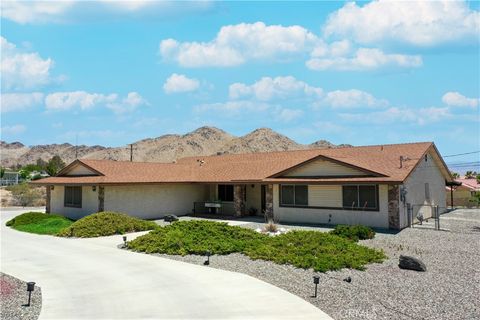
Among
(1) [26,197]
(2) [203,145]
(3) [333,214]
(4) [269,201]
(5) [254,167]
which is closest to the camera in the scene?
(3) [333,214]

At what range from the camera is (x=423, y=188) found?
25.8 metres

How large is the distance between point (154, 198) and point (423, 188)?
17.9m


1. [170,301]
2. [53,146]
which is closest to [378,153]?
[170,301]

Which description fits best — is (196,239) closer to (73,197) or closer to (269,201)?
(269,201)

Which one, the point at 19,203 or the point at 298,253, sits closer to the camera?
the point at 298,253

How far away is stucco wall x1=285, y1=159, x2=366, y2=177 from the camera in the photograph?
23.0 m

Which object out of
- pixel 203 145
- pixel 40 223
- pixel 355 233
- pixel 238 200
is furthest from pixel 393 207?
pixel 203 145

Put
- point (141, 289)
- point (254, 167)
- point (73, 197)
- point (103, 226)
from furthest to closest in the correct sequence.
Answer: point (254, 167)
point (73, 197)
point (103, 226)
point (141, 289)

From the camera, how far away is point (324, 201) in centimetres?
2386

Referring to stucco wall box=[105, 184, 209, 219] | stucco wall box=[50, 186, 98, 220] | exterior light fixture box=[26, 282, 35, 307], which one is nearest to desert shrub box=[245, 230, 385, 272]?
exterior light fixture box=[26, 282, 35, 307]

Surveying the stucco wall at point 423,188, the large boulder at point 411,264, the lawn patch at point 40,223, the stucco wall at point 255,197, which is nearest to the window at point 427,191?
the stucco wall at point 423,188

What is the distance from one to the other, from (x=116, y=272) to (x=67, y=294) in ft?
7.81

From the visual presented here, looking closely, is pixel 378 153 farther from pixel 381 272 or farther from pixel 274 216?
pixel 381 272

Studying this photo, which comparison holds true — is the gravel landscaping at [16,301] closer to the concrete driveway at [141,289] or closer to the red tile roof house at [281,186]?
the concrete driveway at [141,289]
